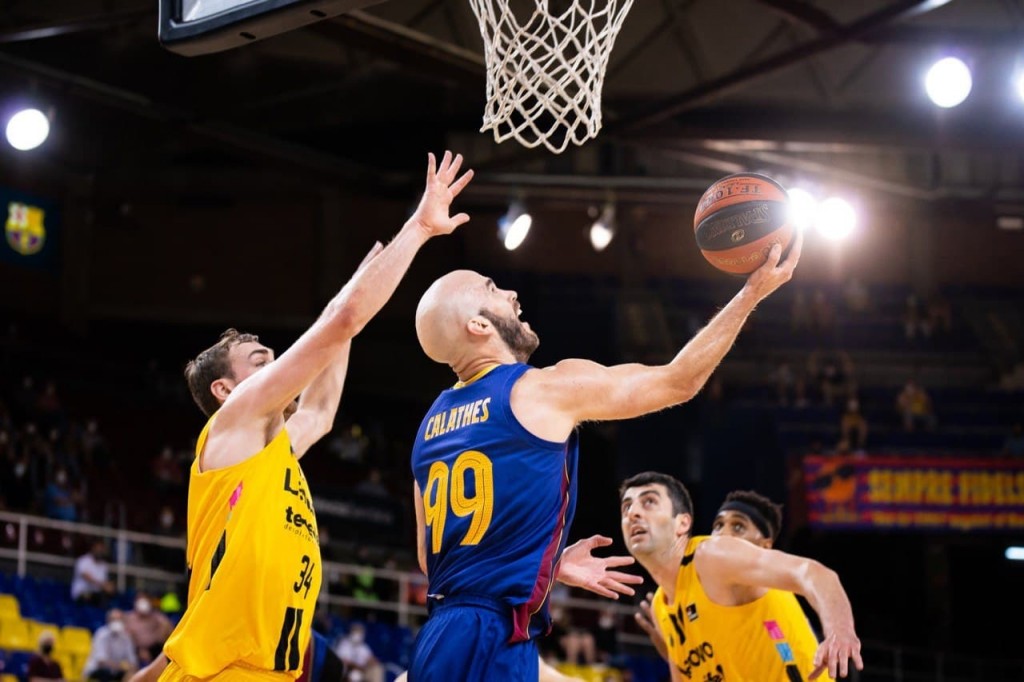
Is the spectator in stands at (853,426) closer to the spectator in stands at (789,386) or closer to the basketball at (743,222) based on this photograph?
the spectator in stands at (789,386)

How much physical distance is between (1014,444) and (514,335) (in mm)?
18144

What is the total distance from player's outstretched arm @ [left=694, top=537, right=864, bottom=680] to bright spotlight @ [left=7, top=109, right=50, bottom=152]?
9.51 metres

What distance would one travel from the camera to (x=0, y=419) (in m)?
17.6

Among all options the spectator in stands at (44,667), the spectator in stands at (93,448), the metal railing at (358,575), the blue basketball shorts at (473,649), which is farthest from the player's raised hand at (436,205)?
the spectator in stands at (93,448)

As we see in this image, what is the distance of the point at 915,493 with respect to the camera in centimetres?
2042

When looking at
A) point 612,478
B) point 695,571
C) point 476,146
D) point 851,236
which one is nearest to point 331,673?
point 695,571

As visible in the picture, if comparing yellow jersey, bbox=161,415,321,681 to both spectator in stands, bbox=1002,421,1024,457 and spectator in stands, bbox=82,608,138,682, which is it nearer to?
spectator in stands, bbox=82,608,138,682

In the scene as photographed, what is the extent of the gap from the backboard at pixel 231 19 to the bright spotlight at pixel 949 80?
9.02m

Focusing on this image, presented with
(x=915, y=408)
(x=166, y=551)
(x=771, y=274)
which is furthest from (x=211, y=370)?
(x=915, y=408)

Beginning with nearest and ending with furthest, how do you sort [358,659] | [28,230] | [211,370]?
1. [211,370]
2. [358,659]
3. [28,230]

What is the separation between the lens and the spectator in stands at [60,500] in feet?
54.2

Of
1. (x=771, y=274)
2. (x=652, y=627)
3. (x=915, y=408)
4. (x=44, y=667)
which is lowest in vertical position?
(x=44, y=667)

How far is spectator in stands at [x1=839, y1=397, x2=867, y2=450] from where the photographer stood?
68.0 ft

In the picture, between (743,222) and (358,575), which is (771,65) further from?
(743,222)
